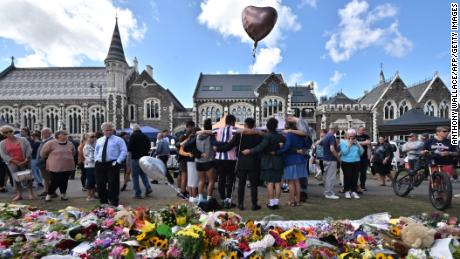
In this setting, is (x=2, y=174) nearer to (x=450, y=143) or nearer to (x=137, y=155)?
(x=137, y=155)

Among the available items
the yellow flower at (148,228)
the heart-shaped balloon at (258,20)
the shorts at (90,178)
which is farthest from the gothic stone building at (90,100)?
the yellow flower at (148,228)

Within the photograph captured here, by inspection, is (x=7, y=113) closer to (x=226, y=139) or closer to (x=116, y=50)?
(x=116, y=50)

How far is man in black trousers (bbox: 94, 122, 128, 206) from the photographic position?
6.45 metres

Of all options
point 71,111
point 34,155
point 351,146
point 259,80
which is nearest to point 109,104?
point 71,111

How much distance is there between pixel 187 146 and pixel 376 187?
20.6ft

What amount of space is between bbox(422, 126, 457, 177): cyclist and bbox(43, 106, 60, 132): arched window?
43697mm

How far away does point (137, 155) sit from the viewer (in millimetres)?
7773

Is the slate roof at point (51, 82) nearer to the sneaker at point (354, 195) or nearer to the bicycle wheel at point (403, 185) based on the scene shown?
the sneaker at point (354, 195)

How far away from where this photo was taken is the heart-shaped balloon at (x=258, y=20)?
670 centimetres

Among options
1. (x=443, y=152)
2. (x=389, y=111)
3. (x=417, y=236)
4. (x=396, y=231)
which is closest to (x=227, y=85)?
(x=389, y=111)

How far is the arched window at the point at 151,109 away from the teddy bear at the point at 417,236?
37.1 m

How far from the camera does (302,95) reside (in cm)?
4188

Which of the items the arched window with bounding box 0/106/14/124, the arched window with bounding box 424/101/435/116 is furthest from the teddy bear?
the arched window with bounding box 0/106/14/124

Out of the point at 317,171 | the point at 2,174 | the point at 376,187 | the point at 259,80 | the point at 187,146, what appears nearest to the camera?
the point at 187,146
